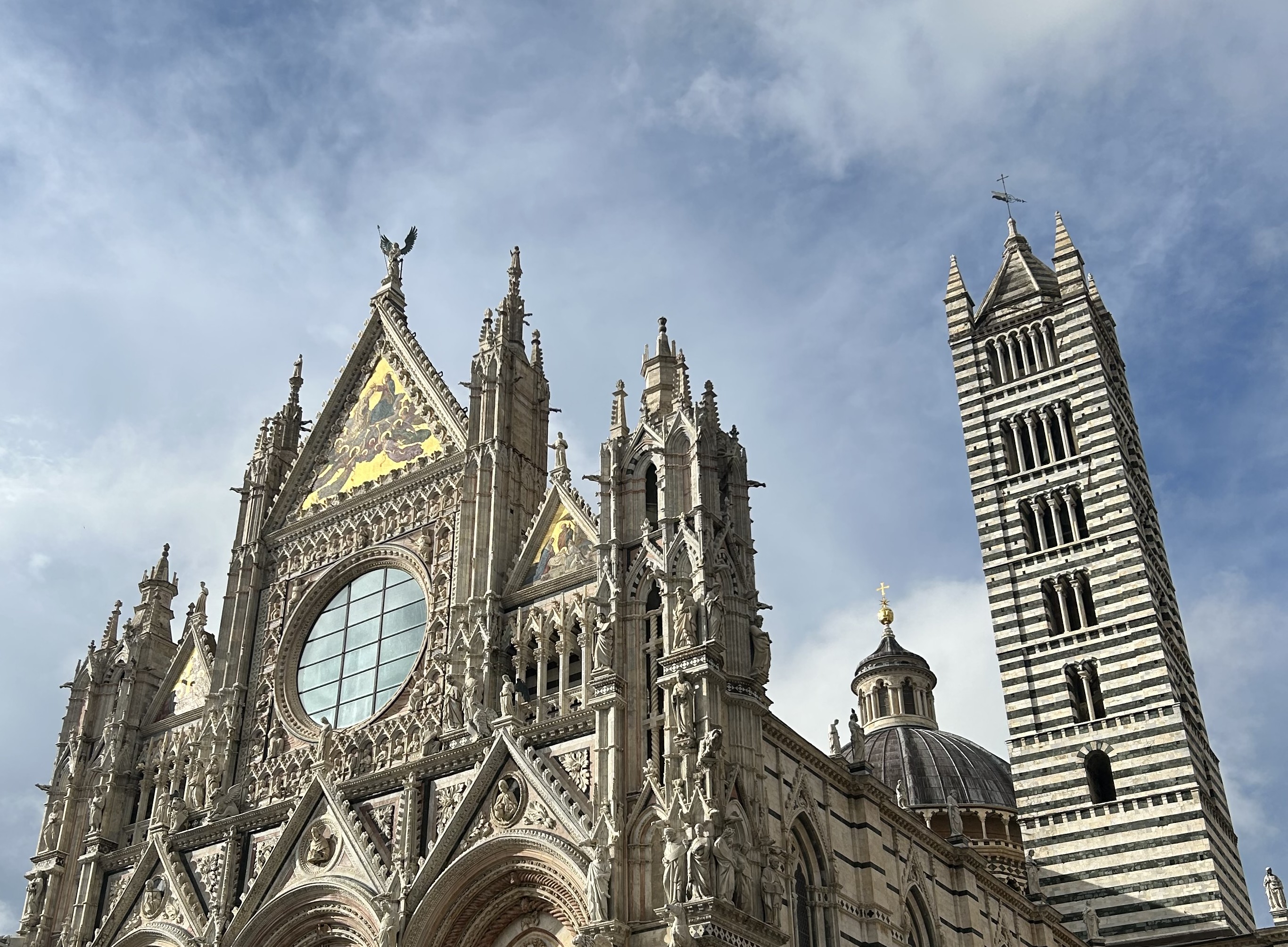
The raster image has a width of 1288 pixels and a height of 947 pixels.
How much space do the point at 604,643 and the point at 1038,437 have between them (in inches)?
911

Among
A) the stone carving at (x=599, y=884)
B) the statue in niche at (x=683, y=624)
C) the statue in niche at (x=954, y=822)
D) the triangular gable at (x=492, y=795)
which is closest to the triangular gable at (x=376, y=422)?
the triangular gable at (x=492, y=795)

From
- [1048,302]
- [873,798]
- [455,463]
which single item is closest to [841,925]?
[873,798]

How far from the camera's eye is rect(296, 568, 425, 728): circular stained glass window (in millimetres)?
24359

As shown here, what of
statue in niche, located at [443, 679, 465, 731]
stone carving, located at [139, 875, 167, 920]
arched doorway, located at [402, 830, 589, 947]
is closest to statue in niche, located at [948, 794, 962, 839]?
arched doorway, located at [402, 830, 589, 947]

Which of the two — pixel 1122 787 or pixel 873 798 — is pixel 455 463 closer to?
pixel 873 798

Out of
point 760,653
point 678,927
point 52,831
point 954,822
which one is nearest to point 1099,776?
point 954,822

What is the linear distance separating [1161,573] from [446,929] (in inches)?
988

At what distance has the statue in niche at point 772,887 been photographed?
60.8 feet

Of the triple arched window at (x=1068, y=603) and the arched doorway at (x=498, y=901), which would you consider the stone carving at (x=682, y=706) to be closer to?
the arched doorway at (x=498, y=901)

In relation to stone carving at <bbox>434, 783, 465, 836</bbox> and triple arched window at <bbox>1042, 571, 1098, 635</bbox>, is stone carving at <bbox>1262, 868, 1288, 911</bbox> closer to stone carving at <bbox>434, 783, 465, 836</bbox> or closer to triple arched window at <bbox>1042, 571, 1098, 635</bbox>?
triple arched window at <bbox>1042, 571, 1098, 635</bbox>

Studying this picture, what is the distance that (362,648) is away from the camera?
25.2 meters

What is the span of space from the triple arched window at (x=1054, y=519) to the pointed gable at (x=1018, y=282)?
22.3 feet

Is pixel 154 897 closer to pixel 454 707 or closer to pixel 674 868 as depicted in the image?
pixel 454 707

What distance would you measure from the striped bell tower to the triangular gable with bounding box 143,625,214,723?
20.1m
